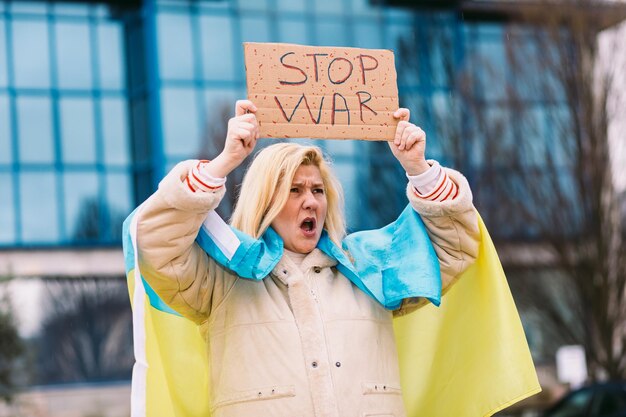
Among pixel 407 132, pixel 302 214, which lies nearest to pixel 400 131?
pixel 407 132

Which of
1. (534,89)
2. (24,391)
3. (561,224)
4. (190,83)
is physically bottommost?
(24,391)

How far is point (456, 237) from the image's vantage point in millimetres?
4855

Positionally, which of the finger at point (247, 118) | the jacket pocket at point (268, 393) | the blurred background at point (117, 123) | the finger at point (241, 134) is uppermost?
the blurred background at point (117, 123)

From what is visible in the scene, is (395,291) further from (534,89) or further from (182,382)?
(534,89)

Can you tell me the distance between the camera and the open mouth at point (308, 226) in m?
4.78

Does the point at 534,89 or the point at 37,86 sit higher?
the point at 37,86

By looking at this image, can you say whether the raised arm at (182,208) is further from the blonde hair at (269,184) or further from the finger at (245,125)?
the blonde hair at (269,184)

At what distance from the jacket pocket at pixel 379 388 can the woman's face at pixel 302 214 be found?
1.94ft

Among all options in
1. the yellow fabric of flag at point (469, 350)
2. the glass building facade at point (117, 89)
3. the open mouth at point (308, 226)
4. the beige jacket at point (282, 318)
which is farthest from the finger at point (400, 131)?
the glass building facade at point (117, 89)

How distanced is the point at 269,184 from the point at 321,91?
1.36 ft

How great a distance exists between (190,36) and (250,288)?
29250mm

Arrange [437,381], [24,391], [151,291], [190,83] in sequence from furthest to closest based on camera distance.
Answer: [190,83] < [24,391] < [437,381] < [151,291]

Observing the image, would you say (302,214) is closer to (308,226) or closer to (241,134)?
(308,226)

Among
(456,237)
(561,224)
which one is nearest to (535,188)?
(561,224)
